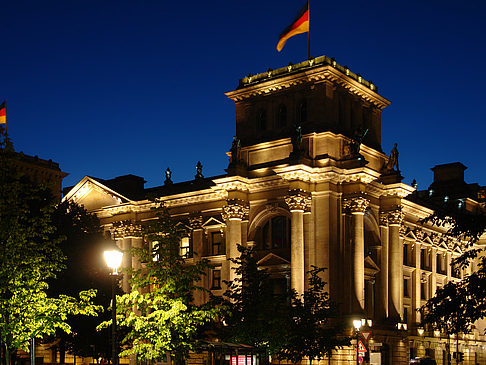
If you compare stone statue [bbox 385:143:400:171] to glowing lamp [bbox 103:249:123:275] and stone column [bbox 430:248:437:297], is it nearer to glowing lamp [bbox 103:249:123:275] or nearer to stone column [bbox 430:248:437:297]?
stone column [bbox 430:248:437:297]

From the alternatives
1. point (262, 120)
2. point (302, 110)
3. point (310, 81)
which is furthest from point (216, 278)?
point (310, 81)

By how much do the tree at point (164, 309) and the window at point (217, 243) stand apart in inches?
1377

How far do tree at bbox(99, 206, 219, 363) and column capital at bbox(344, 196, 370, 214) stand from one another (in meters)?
28.8

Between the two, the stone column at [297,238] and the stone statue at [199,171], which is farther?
the stone statue at [199,171]

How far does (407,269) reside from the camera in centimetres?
7494

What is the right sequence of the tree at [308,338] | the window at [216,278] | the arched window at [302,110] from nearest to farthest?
the tree at [308,338] < the arched window at [302,110] < the window at [216,278]

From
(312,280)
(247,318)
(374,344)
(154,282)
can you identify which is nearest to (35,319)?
(154,282)

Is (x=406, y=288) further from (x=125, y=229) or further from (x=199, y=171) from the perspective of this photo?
(x=125, y=229)

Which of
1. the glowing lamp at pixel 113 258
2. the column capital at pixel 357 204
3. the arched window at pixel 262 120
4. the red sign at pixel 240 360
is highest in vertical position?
the arched window at pixel 262 120

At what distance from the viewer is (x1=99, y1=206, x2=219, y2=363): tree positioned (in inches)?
1248

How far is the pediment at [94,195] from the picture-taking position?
78188 millimetres

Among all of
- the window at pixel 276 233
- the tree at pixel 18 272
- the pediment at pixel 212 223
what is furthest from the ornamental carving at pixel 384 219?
the tree at pixel 18 272

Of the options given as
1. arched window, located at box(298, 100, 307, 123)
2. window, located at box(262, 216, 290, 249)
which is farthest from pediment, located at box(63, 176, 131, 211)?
arched window, located at box(298, 100, 307, 123)

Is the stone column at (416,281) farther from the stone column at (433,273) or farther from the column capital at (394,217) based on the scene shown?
the column capital at (394,217)
